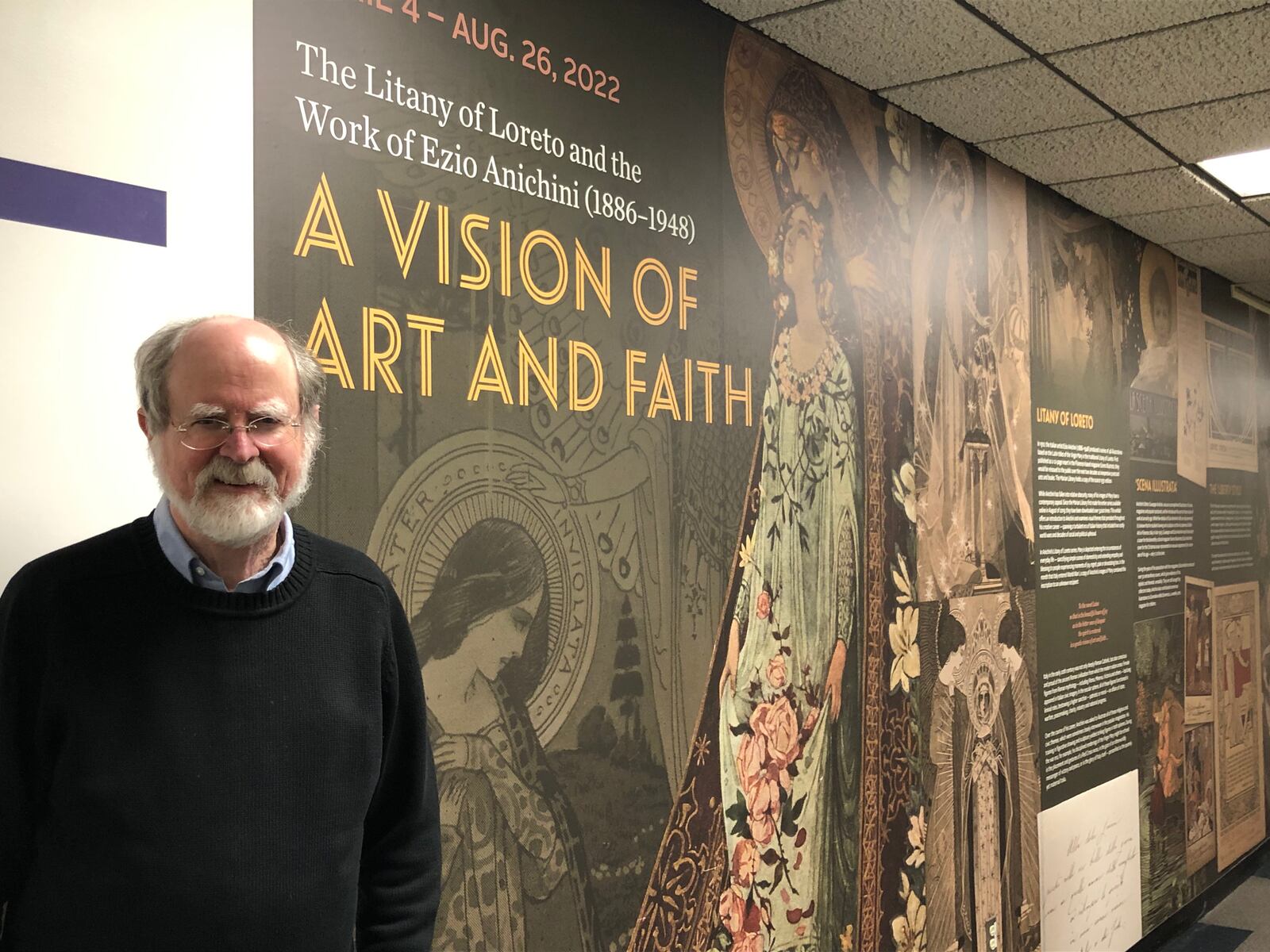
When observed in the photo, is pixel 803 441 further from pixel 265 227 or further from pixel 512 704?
pixel 265 227

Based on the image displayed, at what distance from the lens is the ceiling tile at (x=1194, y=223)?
437 cm

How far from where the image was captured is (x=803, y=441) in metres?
2.81

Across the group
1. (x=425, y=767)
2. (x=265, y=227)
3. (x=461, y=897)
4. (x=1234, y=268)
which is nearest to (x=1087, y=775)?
(x=1234, y=268)

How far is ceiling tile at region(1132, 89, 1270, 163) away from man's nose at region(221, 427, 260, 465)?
9.19 ft

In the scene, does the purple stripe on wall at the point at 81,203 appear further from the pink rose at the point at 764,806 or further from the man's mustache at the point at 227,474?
the pink rose at the point at 764,806

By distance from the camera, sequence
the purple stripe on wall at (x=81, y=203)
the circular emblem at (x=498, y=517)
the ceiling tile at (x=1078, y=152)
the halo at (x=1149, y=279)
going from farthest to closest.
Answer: the halo at (x=1149, y=279), the ceiling tile at (x=1078, y=152), the circular emblem at (x=498, y=517), the purple stripe on wall at (x=81, y=203)

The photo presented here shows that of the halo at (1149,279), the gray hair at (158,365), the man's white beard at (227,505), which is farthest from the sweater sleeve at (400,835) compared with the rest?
the halo at (1149,279)

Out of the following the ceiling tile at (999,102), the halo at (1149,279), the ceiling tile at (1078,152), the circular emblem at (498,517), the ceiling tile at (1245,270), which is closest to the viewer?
the circular emblem at (498,517)

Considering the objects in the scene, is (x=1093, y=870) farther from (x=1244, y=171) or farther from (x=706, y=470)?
(x=706, y=470)

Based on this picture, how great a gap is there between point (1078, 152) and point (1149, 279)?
4.53 ft

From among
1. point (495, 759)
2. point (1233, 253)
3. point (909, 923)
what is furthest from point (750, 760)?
point (1233, 253)

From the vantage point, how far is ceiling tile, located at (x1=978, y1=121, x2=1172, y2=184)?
3473 mm

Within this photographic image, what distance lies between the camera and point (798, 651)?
276 centimetres

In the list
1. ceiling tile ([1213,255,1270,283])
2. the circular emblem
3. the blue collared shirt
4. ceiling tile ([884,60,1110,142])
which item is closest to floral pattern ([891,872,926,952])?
the circular emblem
